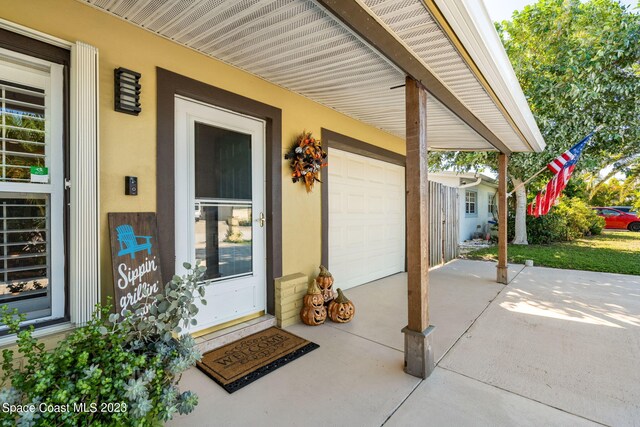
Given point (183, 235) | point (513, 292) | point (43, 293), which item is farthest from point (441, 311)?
point (43, 293)

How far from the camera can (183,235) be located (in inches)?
98.7

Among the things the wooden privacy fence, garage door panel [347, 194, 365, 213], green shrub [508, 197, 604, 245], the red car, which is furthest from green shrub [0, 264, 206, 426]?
the red car

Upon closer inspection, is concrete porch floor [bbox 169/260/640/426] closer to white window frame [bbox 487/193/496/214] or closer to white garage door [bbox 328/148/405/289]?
white garage door [bbox 328/148/405/289]

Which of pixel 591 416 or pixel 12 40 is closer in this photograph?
pixel 12 40

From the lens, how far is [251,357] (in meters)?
2.43

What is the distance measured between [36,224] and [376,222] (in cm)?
417

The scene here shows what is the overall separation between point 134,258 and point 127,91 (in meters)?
1.16

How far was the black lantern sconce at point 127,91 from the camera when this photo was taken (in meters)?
2.03

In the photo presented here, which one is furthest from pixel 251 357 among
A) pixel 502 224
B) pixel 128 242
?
pixel 502 224

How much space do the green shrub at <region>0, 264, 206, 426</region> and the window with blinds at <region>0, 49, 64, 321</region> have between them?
0.72 metres

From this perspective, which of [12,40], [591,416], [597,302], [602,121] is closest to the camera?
[12,40]

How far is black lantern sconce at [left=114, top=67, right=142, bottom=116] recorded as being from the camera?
2.03m

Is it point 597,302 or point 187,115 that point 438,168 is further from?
point 187,115

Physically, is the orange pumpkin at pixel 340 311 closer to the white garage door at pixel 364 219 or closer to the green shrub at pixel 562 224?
the white garage door at pixel 364 219
